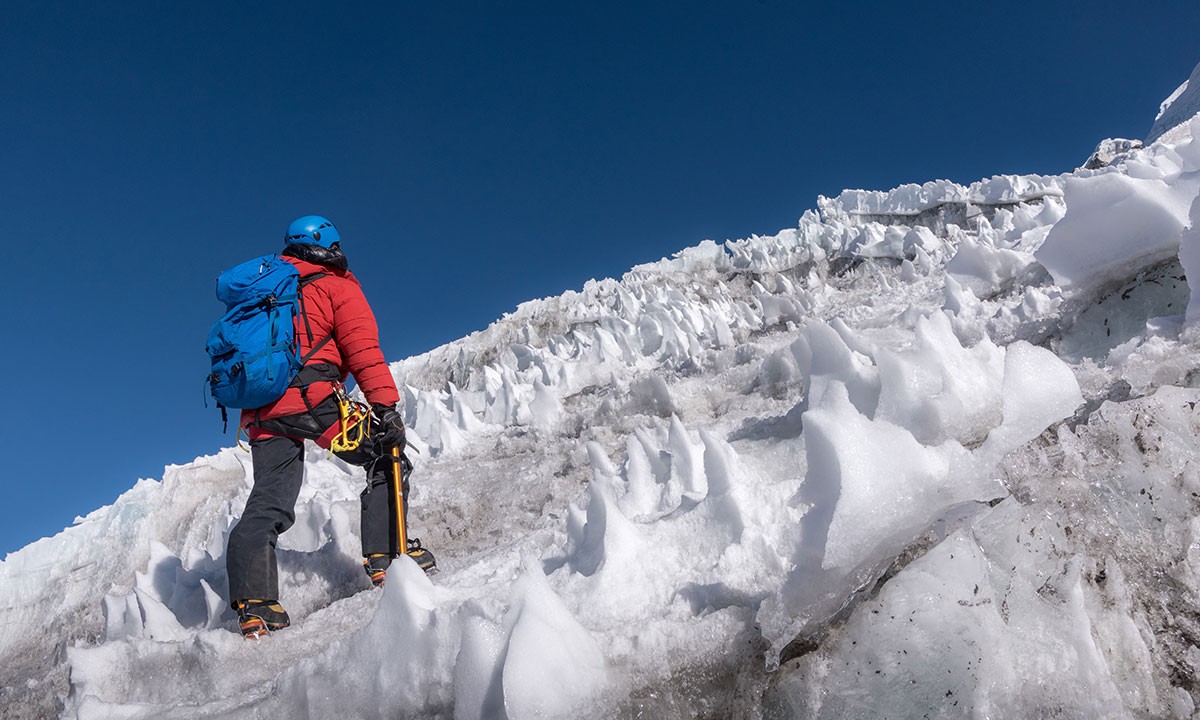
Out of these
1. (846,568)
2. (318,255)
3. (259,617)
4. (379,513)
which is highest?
(318,255)

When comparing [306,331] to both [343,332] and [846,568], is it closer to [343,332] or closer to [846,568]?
[343,332]

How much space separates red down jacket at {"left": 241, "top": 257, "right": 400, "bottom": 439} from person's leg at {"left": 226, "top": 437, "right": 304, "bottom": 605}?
16.1 inches

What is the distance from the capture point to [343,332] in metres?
4.30

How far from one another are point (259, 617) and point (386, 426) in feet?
4.07

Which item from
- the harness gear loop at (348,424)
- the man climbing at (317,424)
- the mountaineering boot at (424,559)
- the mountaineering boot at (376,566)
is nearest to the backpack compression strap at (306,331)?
the man climbing at (317,424)

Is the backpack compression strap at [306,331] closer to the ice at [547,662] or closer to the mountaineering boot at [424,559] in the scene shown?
the mountaineering boot at [424,559]

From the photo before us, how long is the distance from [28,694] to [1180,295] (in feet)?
23.2

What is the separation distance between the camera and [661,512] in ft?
10.6

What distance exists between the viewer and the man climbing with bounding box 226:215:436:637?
3660mm

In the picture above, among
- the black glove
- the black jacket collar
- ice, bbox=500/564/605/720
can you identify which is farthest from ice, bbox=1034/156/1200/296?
the black jacket collar

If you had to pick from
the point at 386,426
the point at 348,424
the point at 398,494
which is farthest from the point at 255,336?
the point at 398,494

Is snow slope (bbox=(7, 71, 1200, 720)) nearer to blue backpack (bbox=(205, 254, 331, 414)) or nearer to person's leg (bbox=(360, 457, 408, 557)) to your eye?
person's leg (bbox=(360, 457, 408, 557))

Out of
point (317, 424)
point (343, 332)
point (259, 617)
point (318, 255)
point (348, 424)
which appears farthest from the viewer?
point (318, 255)

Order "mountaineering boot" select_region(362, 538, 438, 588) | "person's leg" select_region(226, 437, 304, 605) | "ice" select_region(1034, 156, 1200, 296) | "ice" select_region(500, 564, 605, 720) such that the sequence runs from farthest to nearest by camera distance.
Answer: "mountaineering boot" select_region(362, 538, 438, 588) → "ice" select_region(1034, 156, 1200, 296) → "person's leg" select_region(226, 437, 304, 605) → "ice" select_region(500, 564, 605, 720)
